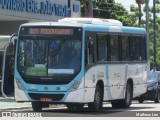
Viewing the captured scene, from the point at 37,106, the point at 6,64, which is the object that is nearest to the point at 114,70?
the point at 37,106

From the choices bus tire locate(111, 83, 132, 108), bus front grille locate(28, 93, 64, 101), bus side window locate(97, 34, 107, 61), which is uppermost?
bus side window locate(97, 34, 107, 61)

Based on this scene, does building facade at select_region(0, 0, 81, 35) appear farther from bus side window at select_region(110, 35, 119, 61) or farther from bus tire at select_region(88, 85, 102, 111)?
bus tire at select_region(88, 85, 102, 111)

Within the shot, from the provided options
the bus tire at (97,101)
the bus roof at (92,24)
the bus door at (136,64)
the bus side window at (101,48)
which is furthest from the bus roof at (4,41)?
the bus tire at (97,101)

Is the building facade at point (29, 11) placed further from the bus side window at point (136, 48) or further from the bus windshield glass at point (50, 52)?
the bus windshield glass at point (50, 52)

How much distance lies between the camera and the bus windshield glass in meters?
23.0

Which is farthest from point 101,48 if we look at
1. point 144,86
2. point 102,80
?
point 144,86

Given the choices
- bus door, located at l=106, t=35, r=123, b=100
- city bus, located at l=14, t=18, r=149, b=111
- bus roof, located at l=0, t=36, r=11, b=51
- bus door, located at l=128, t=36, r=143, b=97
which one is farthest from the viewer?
bus roof, located at l=0, t=36, r=11, b=51

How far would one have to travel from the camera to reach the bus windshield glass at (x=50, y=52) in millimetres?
23031

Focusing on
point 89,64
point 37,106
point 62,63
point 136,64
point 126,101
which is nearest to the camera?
point 62,63

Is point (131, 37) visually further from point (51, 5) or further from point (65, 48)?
point (51, 5)

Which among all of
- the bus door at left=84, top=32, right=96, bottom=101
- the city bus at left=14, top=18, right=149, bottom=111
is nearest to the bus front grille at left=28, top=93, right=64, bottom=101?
the city bus at left=14, top=18, right=149, bottom=111

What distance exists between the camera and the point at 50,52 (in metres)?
23.2

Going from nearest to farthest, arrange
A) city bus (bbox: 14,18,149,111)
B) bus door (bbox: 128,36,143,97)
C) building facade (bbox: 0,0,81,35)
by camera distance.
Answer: city bus (bbox: 14,18,149,111), bus door (bbox: 128,36,143,97), building facade (bbox: 0,0,81,35)

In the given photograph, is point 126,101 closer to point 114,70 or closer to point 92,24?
point 114,70
